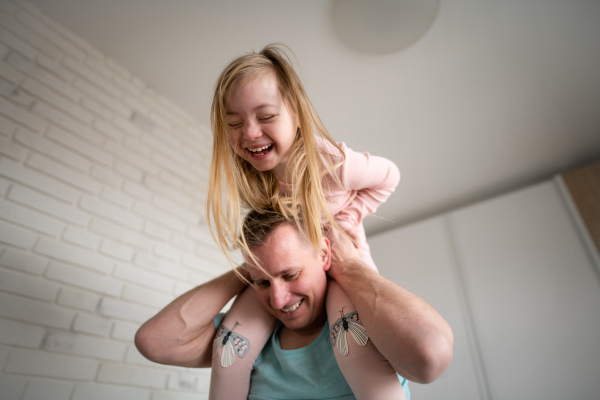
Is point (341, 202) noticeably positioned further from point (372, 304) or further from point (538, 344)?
point (538, 344)

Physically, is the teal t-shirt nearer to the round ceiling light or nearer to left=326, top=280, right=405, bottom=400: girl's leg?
left=326, top=280, right=405, bottom=400: girl's leg

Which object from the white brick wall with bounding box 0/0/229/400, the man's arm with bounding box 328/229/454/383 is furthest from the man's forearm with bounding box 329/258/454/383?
the white brick wall with bounding box 0/0/229/400

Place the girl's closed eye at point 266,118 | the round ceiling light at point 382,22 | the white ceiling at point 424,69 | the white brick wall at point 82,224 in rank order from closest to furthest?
the girl's closed eye at point 266,118 → the white brick wall at point 82,224 → the round ceiling light at point 382,22 → the white ceiling at point 424,69

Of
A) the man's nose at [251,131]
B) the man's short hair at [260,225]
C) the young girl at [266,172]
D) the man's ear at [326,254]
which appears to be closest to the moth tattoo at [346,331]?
the young girl at [266,172]

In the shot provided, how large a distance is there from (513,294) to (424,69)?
179 cm

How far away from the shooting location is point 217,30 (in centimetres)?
212

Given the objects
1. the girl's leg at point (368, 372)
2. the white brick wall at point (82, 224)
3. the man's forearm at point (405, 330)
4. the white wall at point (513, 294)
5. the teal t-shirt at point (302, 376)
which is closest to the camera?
the man's forearm at point (405, 330)

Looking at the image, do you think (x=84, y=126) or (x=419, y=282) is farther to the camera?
(x=419, y=282)

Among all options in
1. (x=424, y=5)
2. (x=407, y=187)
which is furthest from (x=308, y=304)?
(x=407, y=187)

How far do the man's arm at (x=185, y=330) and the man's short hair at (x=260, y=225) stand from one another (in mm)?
230

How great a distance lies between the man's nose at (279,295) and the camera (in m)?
1.13

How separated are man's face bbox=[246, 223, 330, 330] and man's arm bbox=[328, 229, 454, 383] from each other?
0.17m

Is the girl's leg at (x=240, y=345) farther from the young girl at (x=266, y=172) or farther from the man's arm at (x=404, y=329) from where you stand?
the man's arm at (x=404, y=329)

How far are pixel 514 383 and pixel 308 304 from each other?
2.15 meters
